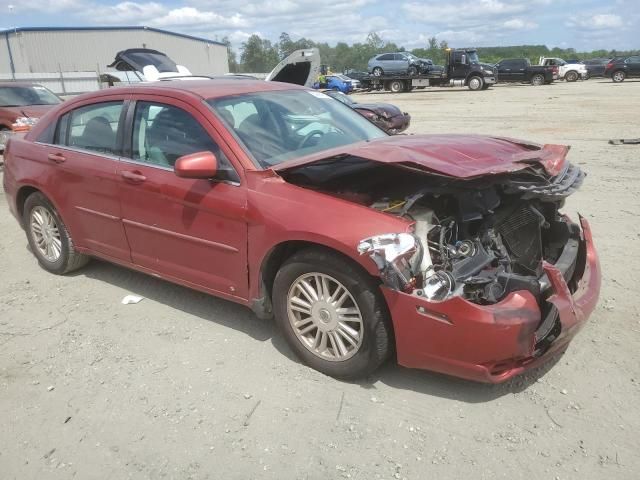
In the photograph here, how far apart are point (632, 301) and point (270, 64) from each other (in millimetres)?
111847

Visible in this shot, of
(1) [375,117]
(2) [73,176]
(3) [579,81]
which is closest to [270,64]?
(3) [579,81]

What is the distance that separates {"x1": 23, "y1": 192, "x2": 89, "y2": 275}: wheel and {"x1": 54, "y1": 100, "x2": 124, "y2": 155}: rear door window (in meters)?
0.65

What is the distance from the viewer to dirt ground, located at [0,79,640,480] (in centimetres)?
263

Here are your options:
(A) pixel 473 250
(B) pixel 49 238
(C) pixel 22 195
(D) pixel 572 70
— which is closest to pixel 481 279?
(A) pixel 473 250

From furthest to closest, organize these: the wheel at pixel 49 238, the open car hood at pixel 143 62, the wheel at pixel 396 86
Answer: the wheel at pixel 396 86 → the open car hood at pixel 143 62 → the wheel at pixel 49 238

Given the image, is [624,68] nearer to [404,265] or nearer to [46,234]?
[46,234]

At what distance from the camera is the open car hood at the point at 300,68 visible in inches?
430

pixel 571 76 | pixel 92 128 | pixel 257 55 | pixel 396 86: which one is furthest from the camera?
pixel 257 55

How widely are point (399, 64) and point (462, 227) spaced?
Result: 32.8 metres

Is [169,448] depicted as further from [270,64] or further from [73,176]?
[270,64]

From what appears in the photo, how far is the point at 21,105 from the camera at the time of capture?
38.5ft

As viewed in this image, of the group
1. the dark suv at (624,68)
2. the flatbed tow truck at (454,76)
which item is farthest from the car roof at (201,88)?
the dark suv at (624,68)

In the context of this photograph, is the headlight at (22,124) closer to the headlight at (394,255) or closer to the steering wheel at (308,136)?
the steering wheel at (308,136)

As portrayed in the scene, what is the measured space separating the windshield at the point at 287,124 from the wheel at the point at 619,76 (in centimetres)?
3935
